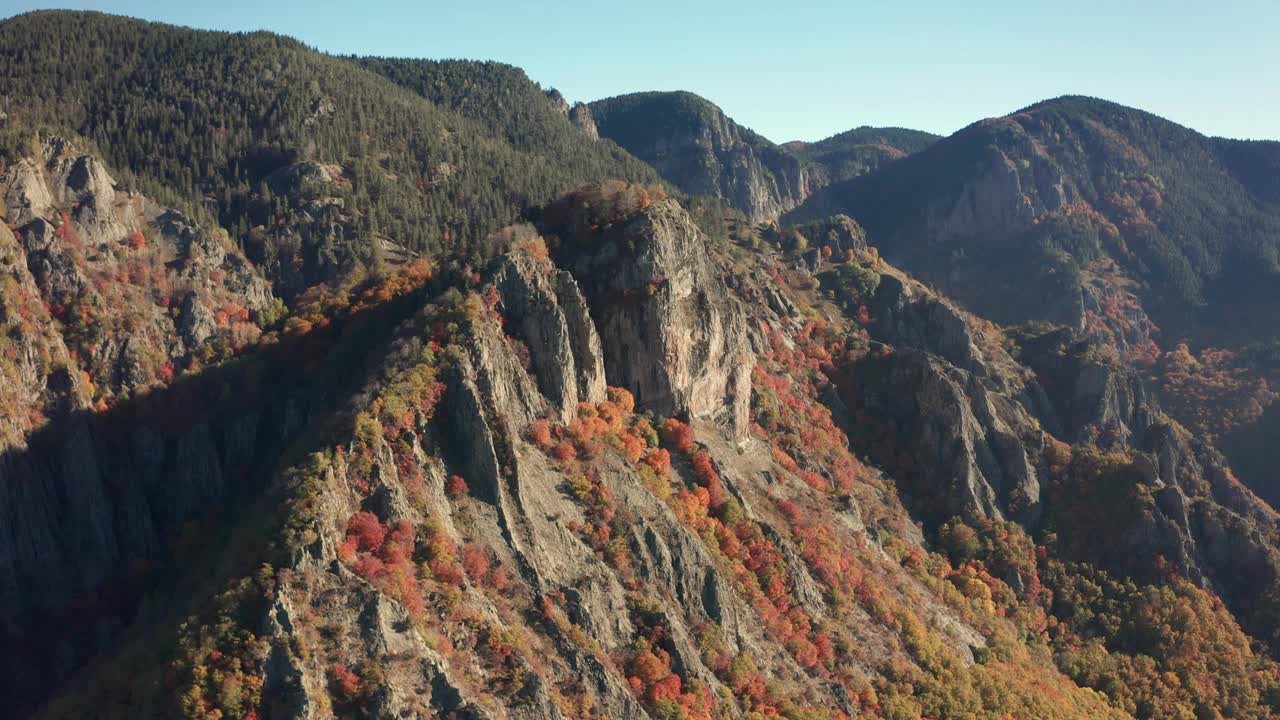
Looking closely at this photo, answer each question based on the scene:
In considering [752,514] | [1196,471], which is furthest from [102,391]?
[1196,471]

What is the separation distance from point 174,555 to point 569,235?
188ft

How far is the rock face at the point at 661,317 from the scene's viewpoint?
119m

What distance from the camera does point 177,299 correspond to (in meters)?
139

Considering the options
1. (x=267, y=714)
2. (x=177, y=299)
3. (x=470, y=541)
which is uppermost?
(x=177, y=299)

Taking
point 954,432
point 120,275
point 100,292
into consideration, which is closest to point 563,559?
point 100,292

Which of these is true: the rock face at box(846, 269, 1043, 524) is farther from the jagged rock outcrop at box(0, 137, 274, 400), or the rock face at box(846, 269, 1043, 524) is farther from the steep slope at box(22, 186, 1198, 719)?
the jagged rock outcrop at box(0, 137, 274, 400)

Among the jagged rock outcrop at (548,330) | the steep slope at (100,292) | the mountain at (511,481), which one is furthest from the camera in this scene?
the steep slope at (100,292)

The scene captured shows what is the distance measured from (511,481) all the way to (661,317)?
34.5 meters

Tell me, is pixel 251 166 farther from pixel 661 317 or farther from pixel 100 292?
pixel 661 317

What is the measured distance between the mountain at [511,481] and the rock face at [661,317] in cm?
43

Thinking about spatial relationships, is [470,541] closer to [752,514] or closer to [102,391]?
[752,514]

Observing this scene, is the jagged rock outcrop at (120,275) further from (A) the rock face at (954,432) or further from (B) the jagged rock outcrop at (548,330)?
(A) the rock face at (954,432)

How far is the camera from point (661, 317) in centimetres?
11881

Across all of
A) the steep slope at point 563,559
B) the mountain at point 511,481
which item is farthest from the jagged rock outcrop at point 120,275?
the steep slope at point 563,559
